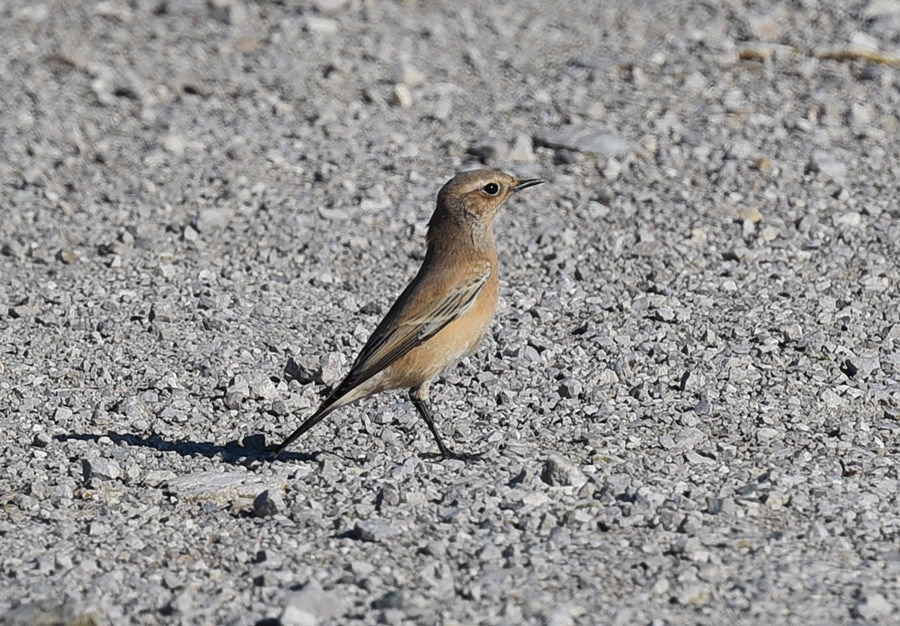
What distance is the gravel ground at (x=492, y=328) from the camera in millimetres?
6441

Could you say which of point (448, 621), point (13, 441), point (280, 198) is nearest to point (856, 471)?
point (448, 621)

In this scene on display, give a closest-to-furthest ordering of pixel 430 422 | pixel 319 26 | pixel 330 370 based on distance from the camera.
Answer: pixel 430 422
pixel 330 370
pixel 319 26

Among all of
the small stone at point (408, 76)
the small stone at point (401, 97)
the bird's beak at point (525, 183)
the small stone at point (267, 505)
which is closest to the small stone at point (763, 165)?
the small stone at point (401, 97)

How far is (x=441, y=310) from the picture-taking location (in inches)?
316

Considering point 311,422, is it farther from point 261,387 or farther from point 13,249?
point 13,249

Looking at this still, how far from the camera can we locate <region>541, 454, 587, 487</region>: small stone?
285 inches

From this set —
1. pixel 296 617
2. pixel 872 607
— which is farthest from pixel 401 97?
pixel 872 607

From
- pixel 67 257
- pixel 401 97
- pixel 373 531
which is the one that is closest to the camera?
pixel 373 531

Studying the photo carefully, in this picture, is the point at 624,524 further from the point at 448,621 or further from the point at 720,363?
the point at 720,363

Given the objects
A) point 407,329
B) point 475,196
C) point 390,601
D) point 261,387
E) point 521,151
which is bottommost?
point 261,387

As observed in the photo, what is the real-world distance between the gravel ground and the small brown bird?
39 cm

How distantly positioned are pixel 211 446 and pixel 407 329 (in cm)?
127

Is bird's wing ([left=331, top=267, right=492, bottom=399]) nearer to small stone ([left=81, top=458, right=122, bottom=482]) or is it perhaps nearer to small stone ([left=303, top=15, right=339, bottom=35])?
small stone ([left=81, top=458, right=122, bottom=482])

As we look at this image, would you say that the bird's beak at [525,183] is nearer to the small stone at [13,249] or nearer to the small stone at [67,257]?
the small stone at [67,257]
